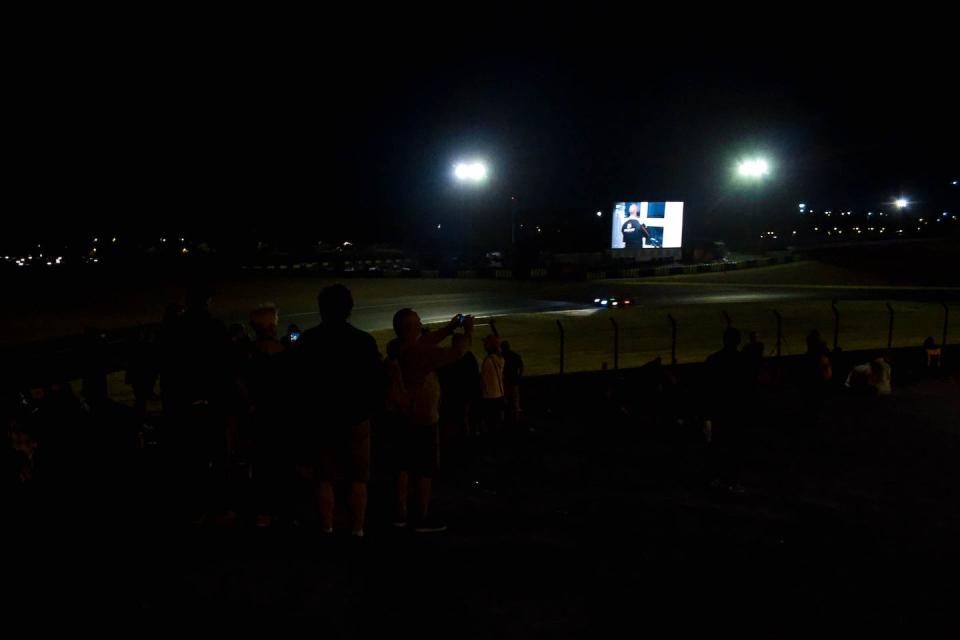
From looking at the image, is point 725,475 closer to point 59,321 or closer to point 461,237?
point 59,321

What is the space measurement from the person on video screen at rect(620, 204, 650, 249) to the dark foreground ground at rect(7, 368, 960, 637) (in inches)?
2275

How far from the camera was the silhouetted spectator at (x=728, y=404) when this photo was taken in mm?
6520

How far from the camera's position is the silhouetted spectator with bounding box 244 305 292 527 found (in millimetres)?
4469

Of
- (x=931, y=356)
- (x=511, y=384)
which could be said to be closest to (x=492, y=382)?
(x=511, y=384)

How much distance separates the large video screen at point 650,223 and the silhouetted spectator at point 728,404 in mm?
58226

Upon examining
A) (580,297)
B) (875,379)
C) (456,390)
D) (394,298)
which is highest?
(456,390)

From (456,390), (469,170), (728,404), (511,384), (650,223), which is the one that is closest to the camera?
(728,404)

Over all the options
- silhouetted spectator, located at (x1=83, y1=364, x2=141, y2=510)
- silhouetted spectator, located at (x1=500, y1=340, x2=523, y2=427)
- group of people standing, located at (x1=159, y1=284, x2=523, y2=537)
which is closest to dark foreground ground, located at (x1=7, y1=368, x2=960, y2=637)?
silhouetted spectator, located at (x1=83, y1=364, x2=141, y2=510)

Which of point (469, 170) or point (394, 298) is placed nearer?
point (394, 298)

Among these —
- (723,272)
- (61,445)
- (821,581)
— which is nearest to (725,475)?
(821,581)

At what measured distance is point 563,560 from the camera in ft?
15.4

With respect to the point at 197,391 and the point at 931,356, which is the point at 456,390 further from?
the point at 931,356

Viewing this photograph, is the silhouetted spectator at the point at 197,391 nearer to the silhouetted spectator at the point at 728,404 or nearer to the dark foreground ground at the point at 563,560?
the dark foreground ground at the point at 563,560

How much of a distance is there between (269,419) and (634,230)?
61.5 m
